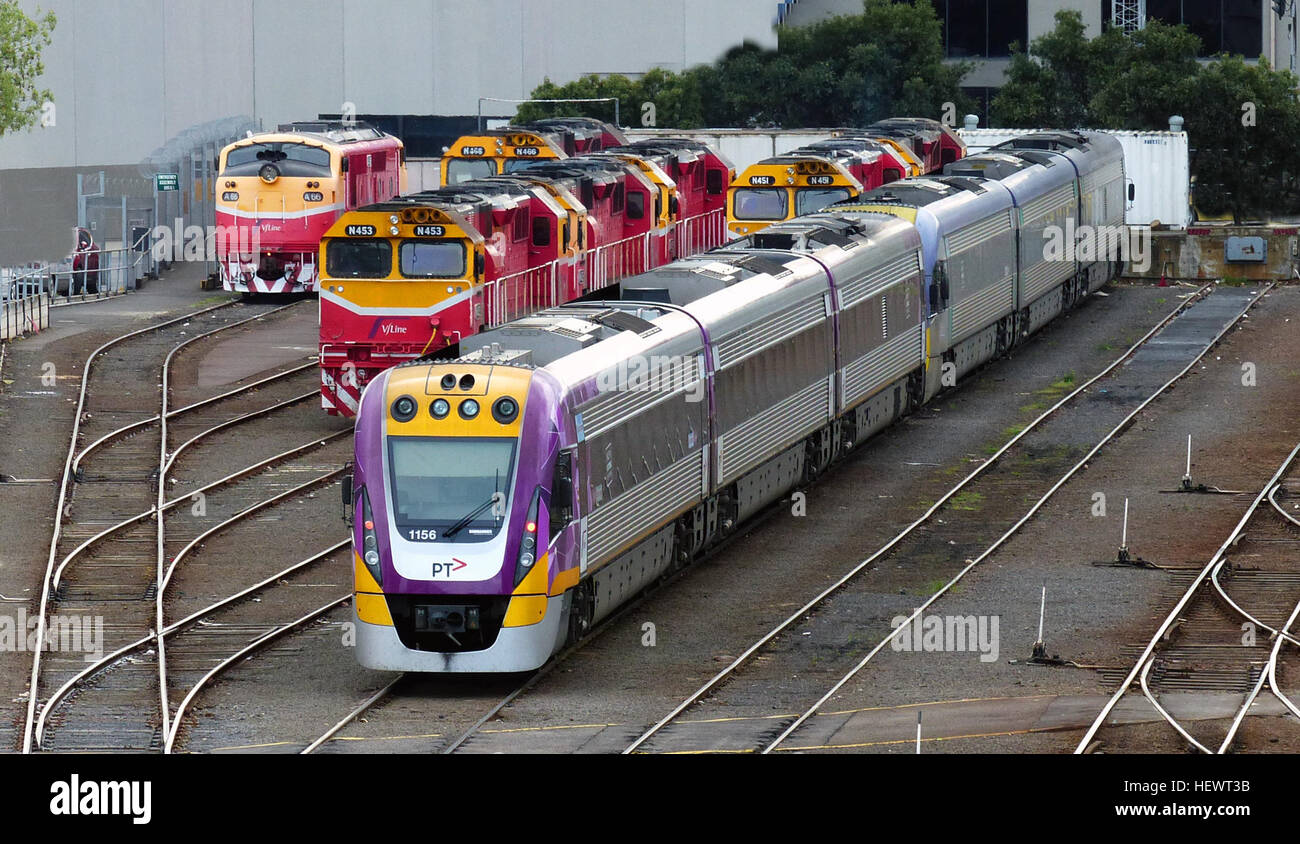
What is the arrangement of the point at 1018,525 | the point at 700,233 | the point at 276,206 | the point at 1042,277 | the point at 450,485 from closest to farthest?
the point at 450,485, the point at 1018,525, the point at 1042,277, the point at 276,206, the point at 700,233

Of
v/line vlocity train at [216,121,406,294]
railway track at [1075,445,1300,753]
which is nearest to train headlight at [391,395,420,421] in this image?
railway track at [1075,445,1300,753]

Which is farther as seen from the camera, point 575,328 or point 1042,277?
point 1042,277

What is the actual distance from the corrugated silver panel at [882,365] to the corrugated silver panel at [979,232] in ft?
7.77

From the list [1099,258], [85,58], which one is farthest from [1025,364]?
[85,58]

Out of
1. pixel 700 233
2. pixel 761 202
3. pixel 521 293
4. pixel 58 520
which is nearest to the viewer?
pixel 58 520

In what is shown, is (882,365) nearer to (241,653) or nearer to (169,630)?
(169,630)

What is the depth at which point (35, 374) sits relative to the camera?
122 ft

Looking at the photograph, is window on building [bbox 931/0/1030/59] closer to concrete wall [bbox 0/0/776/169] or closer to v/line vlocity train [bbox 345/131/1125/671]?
concrete wall [bbox 0/0/776/169]

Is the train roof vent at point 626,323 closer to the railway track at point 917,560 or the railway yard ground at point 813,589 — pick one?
the railway yard ground at point 813,589

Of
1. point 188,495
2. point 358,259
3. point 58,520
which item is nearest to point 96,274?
point 358,259

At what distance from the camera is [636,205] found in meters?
45.0

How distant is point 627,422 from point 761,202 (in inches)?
881

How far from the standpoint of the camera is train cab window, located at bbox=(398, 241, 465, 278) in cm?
3247

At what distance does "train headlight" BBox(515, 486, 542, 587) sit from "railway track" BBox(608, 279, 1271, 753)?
178cm
